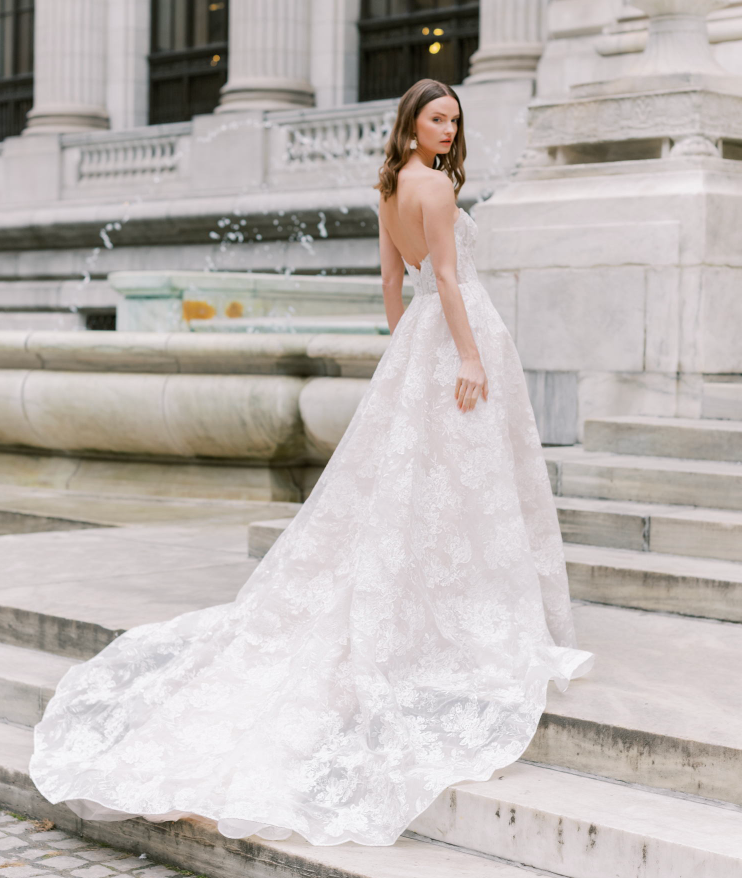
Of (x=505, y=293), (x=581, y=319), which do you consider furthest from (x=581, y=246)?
(x=505, y=293)

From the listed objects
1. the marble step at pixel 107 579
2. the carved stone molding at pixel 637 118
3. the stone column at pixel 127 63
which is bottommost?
the marble step at pixel 107 579

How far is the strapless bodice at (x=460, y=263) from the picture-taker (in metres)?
4.20

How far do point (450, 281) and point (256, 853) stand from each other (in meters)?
1.71

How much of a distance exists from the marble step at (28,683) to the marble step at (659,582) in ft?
6.25

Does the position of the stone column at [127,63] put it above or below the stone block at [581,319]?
above

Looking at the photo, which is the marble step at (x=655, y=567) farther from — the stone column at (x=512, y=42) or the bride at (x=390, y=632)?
the stone column at (x=512, y=42)

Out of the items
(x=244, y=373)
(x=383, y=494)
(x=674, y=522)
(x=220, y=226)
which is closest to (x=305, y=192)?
(x=220, y=226)

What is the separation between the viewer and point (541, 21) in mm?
16453

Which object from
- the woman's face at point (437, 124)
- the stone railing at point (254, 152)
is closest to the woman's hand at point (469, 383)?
the woman's face at point (437, 124)

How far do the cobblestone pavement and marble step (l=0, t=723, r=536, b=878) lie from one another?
2cm

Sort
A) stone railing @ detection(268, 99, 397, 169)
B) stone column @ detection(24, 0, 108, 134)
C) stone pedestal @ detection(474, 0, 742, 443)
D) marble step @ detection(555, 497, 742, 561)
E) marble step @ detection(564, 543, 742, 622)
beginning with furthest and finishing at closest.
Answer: stone column @ detection(24, 0, 108, 134) < stone railing @ detection(268, 99, 397, 169) < stone pedestal @ detection(474, 0, 742, 443) < marble step @ detection(555, 497, 742, 561) < marble step @ detection(564, 543, 742, 622)

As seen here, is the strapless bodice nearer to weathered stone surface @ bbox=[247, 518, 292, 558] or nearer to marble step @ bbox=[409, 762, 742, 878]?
marble step @ bbox=[409, 762, 742, 878]

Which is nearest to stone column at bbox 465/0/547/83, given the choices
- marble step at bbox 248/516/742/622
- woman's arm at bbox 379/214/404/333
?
marble step at bbox 248/516/742/622

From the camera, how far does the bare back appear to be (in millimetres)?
4055
